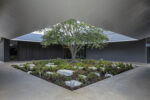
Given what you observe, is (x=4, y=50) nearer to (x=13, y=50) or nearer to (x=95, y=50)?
(x=13, y=50)

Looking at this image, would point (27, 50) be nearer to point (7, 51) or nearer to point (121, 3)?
point (7, 51)

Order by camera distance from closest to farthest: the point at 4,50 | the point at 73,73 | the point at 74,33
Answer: the point at 73,73 → the point at 74,33 → the point at 4,50

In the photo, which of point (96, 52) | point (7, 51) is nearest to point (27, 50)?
point (7, 51)

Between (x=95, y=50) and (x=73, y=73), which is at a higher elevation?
(x=95, y=50)

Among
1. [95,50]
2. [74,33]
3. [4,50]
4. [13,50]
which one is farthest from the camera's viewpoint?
[95,50]

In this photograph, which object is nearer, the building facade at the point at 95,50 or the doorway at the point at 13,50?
the building facade at the point at 95,50

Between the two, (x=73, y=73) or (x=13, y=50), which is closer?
(x=73, y=73)

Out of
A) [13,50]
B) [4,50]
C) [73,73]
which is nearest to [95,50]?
[73,73]

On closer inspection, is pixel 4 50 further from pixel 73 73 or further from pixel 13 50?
pixel 73 73

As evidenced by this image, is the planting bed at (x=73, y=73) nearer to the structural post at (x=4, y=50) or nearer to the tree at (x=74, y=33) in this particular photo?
the tree at (x=74, y=33)

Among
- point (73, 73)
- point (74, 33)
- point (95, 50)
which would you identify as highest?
point (74, 33)

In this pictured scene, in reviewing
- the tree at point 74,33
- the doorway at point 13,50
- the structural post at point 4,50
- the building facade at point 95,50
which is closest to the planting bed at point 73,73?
the tree at point 74,33

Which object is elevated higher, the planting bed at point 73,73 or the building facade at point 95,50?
the building facade at point 95,50

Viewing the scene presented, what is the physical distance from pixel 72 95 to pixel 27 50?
43.1 feet
